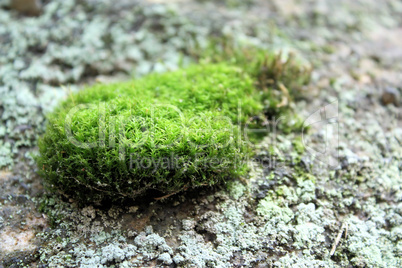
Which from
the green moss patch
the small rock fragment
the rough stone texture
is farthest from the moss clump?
the small rock fragment

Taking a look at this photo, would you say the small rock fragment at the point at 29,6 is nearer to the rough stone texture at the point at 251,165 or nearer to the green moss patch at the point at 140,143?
the rough stone texture at the point at 251,165

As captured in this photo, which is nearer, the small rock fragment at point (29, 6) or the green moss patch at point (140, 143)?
the green moss patch at point (140, 143)

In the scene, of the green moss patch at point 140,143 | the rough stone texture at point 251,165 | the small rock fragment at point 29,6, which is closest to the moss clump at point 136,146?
the green moss patch at point 140,143

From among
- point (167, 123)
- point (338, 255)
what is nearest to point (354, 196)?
point (338, 255)

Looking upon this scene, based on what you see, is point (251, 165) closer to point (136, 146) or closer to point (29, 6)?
point (136, 146)

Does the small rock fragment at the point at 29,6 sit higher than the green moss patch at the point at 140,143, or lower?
higher

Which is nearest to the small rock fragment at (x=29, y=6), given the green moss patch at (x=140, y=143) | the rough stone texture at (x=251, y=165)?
the rough stone texture at (x=251, y=165)

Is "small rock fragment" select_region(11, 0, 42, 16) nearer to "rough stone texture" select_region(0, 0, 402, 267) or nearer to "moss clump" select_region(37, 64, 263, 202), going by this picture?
"rough stone texture" select_region(0, 0, 402, 267)
